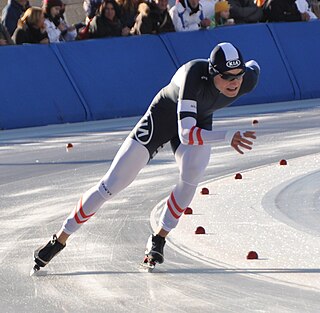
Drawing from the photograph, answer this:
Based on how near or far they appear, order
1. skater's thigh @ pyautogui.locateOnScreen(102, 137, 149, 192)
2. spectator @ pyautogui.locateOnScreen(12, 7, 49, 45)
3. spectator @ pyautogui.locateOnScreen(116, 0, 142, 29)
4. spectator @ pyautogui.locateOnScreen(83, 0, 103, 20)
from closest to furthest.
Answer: skater's thigh @ pyautogui.locateOnScreen(102, 137, 149, 192)
spectator @ pyautogui.locateOnScreen(12, 7, 49, 45)
spectator @ pyautogui.locateOnScreen(116, 0, 142, 29)
spectator @ pyautogui.locateOnScreen(83, 0, 103, 20)

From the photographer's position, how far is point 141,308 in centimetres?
665

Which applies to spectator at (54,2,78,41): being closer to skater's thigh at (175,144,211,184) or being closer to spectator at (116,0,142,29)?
spectator at (116,0,142,29)

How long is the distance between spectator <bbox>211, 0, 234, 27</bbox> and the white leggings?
11.9 meters

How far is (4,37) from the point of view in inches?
675

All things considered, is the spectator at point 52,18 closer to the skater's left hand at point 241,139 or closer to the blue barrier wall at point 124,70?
the blue barrier wall at point 124,70

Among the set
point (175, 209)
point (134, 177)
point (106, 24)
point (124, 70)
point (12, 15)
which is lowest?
point (124, 70)

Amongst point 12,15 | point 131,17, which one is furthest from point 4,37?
point 131,17

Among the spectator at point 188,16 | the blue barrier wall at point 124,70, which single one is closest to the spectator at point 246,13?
the blue barrier wall at point 124,70

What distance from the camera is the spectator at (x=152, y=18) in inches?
725

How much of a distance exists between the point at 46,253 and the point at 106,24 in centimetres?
1048

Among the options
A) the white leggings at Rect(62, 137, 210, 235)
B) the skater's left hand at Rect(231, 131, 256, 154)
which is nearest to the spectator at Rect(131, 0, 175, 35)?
the white leggings at Rect(62, 137, 210, 235)

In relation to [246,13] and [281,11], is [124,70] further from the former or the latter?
[281,11]

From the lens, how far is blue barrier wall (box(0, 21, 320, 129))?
55.7 ft

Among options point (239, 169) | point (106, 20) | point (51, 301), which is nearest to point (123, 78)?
point (106, 20)
